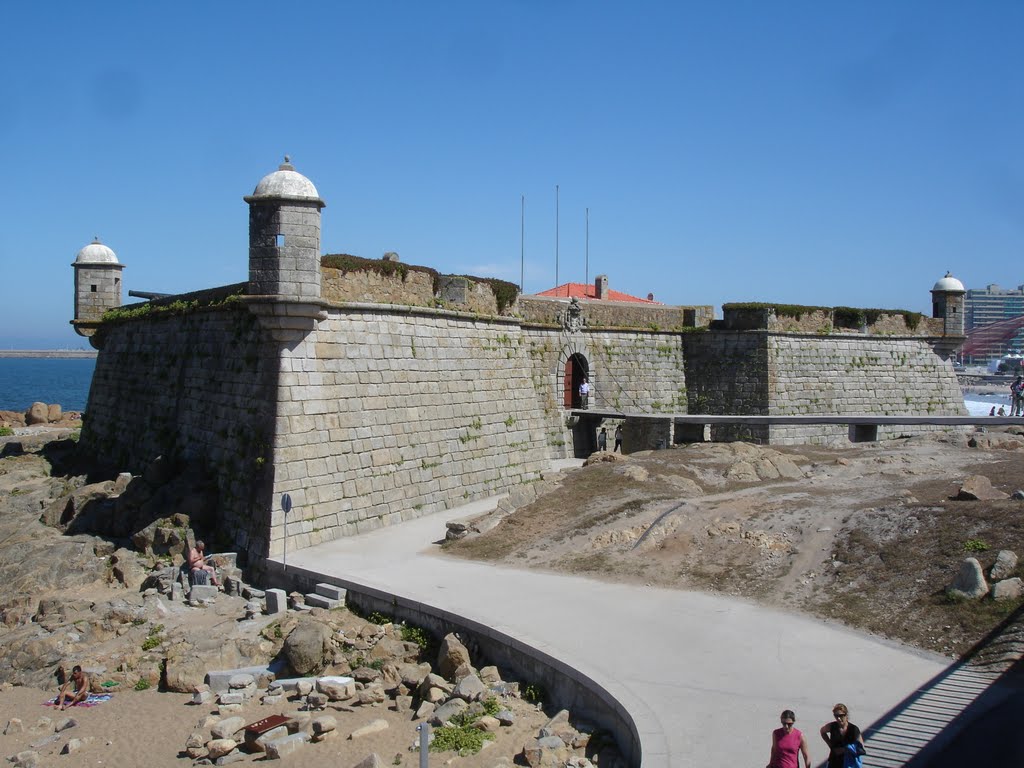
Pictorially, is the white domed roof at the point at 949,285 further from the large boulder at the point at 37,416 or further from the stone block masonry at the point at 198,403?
the large boulder at the point at 37,416

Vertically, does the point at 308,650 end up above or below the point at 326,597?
below

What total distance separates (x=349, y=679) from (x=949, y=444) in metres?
19.3

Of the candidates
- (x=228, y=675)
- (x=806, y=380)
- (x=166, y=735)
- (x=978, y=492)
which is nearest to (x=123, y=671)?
(x=228, y=675)

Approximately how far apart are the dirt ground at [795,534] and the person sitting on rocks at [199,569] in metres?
4.11

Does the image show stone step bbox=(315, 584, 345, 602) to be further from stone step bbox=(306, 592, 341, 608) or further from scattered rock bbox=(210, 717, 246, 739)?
scattered rock bbox=(210, 717, 246, 739)

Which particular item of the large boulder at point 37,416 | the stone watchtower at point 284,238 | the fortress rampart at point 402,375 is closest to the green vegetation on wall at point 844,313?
the fortress rampart at point 402,375

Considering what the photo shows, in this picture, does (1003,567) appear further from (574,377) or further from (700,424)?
(574,377)

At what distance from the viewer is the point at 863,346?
3000cm

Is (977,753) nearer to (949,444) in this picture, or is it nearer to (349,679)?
(349,679)

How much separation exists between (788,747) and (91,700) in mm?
9270

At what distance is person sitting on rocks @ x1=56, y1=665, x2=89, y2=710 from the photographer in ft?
37.8

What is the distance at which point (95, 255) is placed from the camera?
25734 mm

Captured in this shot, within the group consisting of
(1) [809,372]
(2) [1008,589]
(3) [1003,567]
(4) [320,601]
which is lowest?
(4) [320,601]

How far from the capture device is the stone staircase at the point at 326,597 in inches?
519
